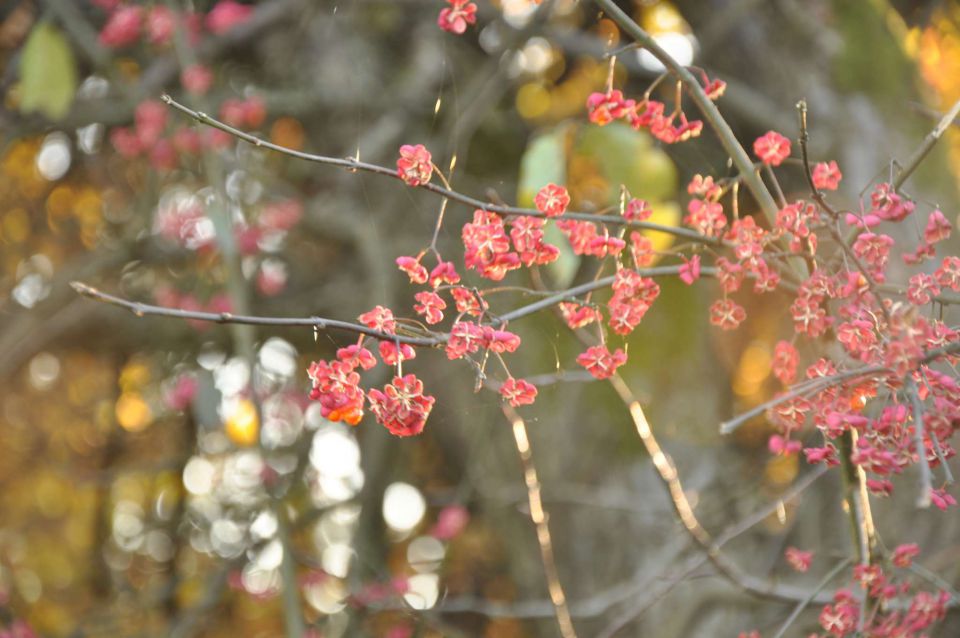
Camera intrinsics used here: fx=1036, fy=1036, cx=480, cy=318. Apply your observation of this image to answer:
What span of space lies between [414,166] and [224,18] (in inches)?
77.9

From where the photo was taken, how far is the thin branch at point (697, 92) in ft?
2.72

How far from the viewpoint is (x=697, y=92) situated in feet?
2.82

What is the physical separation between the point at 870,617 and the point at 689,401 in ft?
4.37

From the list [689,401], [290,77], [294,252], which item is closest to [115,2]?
[290,77]

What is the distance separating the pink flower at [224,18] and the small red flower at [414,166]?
6.48 feet

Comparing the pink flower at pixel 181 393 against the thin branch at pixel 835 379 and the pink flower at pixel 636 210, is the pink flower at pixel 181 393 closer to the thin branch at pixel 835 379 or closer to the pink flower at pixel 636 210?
the pink flower at pixel 636 210

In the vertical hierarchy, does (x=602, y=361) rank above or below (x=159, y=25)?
above

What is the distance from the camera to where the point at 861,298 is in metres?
0.87

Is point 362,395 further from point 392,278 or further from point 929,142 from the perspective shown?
point 392,278

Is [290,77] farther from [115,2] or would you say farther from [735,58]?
[735,58]

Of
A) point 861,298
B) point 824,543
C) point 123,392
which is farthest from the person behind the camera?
point 123,392

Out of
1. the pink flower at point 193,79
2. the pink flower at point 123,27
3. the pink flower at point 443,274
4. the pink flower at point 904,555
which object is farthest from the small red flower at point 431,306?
the pink flower at point 123,27

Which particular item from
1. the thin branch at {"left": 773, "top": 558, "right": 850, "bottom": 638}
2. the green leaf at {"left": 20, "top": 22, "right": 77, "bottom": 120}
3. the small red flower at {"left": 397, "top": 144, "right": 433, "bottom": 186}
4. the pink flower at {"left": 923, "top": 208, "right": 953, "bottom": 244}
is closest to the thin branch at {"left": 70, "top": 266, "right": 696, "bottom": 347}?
the small red flower at {"left": 397, "top": 144, "right": 433, "bottom": 186}

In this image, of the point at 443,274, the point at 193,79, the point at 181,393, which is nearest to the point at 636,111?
the point at 443,274
